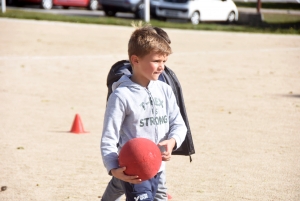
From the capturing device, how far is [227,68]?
15359 mm

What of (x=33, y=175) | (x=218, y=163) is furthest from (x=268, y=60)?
(x=33, y=175)

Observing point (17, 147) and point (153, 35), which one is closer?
point (153, 35)

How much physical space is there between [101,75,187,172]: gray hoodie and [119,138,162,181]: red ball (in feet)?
0.30

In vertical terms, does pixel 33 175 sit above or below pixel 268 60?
above

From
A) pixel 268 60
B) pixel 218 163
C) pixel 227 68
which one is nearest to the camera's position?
pixel 218 163

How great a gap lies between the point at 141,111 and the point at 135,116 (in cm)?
5

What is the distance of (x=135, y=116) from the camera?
13.7 feet

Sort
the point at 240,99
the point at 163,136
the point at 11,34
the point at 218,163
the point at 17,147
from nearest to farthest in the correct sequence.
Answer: the point at 163,136 → the point at 218,163 → the point at 17,147 → the point at 240,99 → the point at 11,34

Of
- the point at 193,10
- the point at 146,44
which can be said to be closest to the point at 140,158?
the point at 146,44

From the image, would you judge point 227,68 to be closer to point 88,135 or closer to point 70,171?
point 88,135

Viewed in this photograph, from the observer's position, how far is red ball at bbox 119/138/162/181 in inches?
156

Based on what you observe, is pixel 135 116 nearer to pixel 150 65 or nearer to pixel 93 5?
pixel 150 65

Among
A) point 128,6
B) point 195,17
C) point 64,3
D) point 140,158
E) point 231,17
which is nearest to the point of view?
point 140,158

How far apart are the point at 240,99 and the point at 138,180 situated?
785cm
